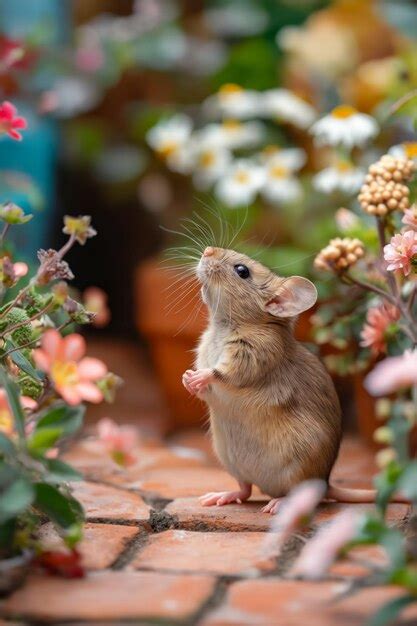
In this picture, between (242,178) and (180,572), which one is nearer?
(180,572)

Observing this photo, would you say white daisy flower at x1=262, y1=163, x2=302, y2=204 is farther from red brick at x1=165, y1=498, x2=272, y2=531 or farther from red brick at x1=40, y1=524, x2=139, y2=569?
red brick at x1=40, y1=524, x2=139, y2=569

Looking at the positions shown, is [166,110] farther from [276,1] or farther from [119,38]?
[276,1]

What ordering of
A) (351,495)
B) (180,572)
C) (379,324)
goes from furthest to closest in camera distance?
(379,324)
(351,495)
(180,572)

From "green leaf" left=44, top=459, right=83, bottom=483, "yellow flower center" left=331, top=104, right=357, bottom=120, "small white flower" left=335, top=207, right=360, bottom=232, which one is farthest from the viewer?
"yellow flower center" left=331, top=104, right=357, bottom=120

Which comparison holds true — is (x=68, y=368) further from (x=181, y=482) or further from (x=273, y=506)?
(x=181, y=482)

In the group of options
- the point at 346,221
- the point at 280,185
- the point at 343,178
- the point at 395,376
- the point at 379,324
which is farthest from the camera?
the point at 280,185

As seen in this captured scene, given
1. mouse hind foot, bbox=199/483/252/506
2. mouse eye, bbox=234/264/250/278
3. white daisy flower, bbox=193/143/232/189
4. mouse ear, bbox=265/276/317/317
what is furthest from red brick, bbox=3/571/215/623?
white daisy flower, bbox=193/143/232/189

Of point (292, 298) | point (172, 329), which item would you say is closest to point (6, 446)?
point (292, 298)
